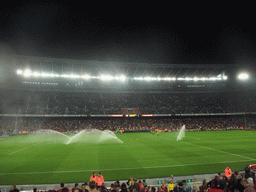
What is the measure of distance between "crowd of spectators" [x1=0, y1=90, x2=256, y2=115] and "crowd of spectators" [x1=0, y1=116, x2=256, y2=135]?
246 centimetres

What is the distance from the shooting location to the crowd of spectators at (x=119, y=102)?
49812 mm

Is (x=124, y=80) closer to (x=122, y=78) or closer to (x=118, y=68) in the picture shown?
(x=122, y=78)

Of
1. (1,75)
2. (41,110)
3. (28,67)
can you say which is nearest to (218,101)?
(41,110)

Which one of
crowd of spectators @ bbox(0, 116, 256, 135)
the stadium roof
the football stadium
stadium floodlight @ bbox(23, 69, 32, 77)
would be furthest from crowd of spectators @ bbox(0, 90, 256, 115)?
the stadium roof

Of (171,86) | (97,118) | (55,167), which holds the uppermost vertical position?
(171,86)

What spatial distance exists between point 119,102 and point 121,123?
31.9 ft

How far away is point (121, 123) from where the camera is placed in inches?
2092

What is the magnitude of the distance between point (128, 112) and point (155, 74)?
19762 mm

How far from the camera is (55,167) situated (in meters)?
14.8

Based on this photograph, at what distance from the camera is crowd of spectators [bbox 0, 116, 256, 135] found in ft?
147

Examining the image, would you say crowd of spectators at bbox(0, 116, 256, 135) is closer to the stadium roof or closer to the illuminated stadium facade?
the illuminated stadium facade

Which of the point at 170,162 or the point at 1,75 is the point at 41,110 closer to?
the point at 1,75

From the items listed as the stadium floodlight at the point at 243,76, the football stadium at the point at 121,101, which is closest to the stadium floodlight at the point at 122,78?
the football stadium at the point at 121,101

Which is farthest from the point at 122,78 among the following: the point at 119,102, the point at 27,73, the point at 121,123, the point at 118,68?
the point at 27,73
